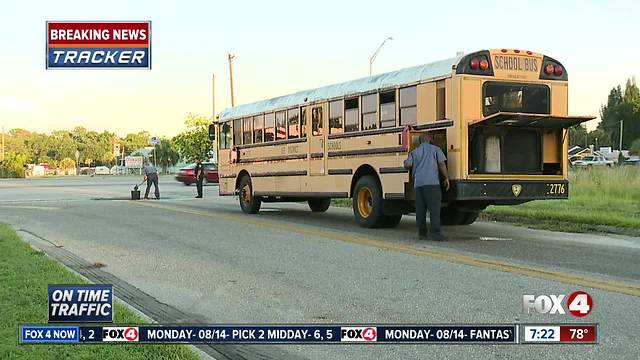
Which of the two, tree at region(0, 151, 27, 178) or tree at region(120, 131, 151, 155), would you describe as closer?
tree at region(0, 151, 27, 178)

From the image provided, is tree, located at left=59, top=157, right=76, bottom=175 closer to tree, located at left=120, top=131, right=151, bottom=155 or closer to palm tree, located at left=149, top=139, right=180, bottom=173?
palm tree, located at left=149, top=139, right=180, bottom=173

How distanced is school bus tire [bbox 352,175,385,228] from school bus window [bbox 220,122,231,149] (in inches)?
261

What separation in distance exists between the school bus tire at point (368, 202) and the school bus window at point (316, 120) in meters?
1.94

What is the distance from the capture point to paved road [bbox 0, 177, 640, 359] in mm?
5969

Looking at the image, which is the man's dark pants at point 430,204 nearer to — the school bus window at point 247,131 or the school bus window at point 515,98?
the school bus window at point 515,98

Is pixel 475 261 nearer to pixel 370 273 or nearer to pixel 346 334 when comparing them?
pixel 370 273

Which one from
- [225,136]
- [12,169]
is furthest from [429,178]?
[12,169]

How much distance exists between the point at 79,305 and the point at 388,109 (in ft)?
30.8

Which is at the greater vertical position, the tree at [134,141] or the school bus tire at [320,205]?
the tree at [134,141]

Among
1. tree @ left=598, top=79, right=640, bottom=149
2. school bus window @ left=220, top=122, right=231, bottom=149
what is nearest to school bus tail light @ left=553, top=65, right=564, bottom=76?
school bus window @ left=220, top=122, right=231, bottom=149

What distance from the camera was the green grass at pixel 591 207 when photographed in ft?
46.4

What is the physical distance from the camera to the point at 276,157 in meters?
17.2

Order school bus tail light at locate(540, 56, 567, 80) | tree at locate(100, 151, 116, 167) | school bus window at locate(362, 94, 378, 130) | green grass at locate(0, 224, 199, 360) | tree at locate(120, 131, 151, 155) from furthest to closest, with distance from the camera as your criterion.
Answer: tree at locate(120, 131, 151, 155)
tree at locate(100, 151, 116, 167)
school bus window at locate(362, 94, 378, 130)
school bus tail light at locate(540, 56, 567, 80)
green grass at locate(0, 224, 199, 360)

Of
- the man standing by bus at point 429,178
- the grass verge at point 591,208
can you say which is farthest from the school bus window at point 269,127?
the man standing by bus at point 429,178
